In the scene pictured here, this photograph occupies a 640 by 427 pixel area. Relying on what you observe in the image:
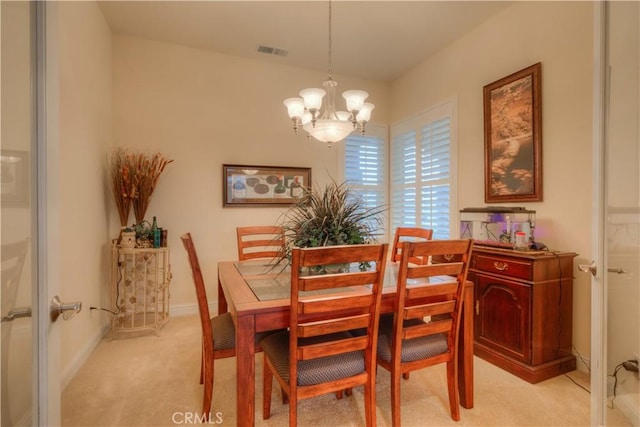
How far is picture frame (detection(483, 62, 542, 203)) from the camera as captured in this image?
2.57 m

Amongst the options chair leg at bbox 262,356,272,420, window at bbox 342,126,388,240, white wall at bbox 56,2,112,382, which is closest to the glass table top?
chair leg at bbox 262,356,272,420

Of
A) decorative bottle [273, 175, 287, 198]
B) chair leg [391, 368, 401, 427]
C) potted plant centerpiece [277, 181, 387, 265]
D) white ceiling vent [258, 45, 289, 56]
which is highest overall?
white ceiling vent [258, 45, 289, 56]

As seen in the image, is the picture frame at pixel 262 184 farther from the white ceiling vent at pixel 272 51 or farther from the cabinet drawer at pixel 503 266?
the cabinet drawer at pixel 503 266

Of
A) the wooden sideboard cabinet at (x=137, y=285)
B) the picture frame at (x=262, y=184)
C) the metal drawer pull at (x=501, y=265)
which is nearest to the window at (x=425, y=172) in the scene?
the metal drawer pull at (x=501, y=265)

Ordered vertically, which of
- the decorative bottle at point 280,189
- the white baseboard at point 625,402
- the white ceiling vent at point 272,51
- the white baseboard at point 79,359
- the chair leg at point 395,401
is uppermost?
the white ceiling vent at point 272,51

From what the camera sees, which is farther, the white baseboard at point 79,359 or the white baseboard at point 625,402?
the white baseboard at point 79,359

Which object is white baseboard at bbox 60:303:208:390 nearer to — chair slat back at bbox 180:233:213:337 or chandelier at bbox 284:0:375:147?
chair slat back at bbox 180:233:213:337

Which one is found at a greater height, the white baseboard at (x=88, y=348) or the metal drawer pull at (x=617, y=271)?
the metal drawer pull at (x=617, y=271)

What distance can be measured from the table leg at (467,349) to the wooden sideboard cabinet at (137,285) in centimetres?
262

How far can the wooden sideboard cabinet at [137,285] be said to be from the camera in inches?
115

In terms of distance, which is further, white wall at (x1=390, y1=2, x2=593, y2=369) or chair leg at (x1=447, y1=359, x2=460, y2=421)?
white wall at (x1=390, y1=2, x2=593, y2=369)

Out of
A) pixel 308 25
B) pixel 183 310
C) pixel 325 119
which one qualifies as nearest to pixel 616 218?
pixel 325 119

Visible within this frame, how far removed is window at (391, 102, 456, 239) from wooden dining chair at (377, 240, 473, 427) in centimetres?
192

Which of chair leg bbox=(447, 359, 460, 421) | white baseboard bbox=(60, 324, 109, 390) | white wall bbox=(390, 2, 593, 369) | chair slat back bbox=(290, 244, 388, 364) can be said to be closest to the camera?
chair slat back bbox=(290, 244, 388, 364)
